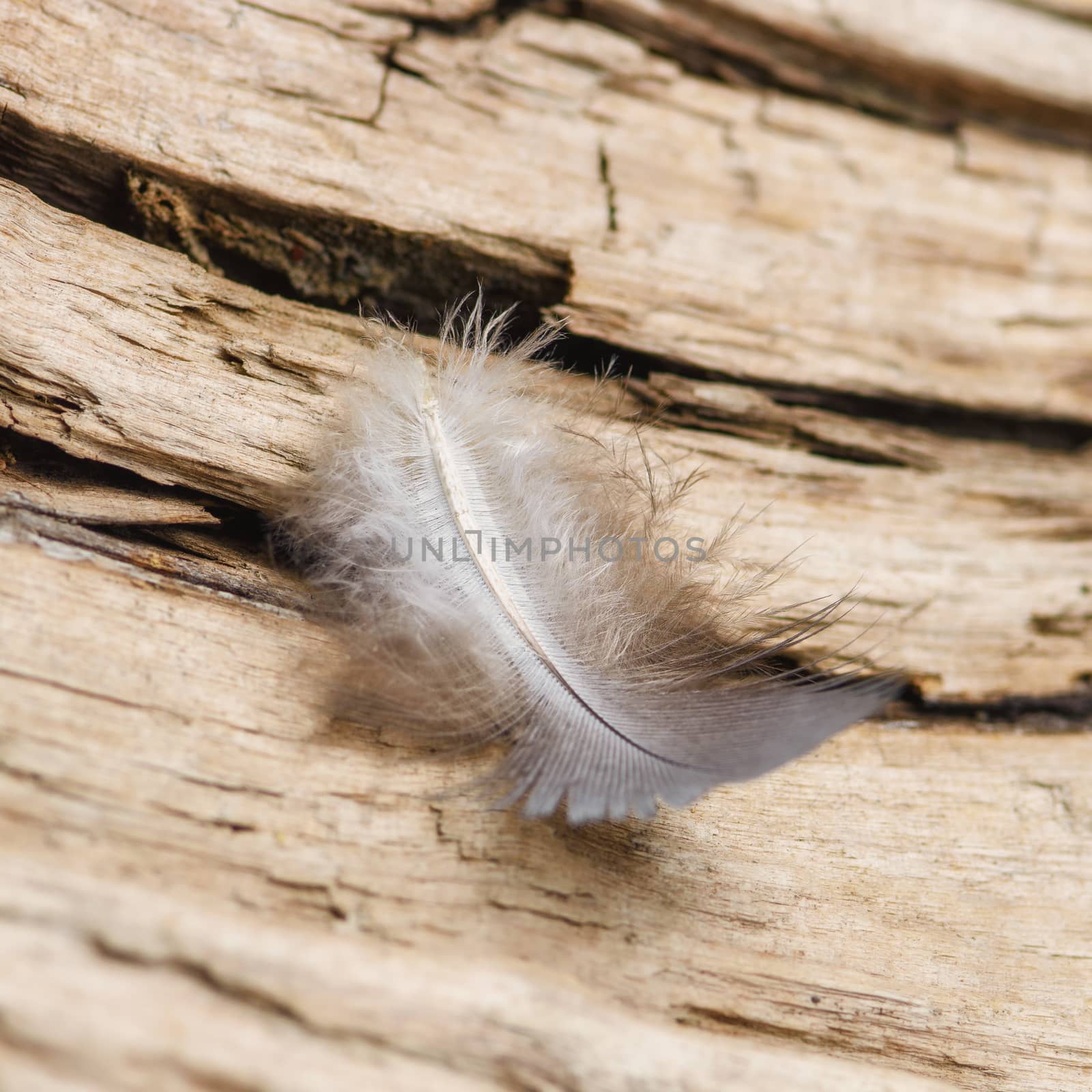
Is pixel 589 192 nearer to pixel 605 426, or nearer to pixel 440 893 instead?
pixel 605 426

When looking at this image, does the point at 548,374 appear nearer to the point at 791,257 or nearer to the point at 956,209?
the point at 791,257

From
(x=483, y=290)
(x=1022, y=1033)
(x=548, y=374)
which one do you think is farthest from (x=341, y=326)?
(x=1022, y=1033)

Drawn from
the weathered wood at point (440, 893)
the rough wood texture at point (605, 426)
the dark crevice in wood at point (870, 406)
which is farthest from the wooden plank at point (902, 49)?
the weathered wood at point (440, 893)

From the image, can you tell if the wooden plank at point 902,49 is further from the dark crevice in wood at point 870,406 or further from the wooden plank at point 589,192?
the dark crevice in wood at point 870,406

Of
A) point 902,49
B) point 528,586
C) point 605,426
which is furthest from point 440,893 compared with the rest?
point 902,49

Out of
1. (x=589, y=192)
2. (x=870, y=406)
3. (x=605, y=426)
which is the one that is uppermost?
(x=589, y=192)

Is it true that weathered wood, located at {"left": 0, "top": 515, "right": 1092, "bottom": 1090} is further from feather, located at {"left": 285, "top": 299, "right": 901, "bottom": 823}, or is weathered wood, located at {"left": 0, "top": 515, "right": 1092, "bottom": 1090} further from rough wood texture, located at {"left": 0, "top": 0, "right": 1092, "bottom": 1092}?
feather, located at {"left": 285, "top": 299, "right": 901, "bottom": 823}

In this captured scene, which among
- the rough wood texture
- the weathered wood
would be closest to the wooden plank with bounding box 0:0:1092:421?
the rough wood texture
